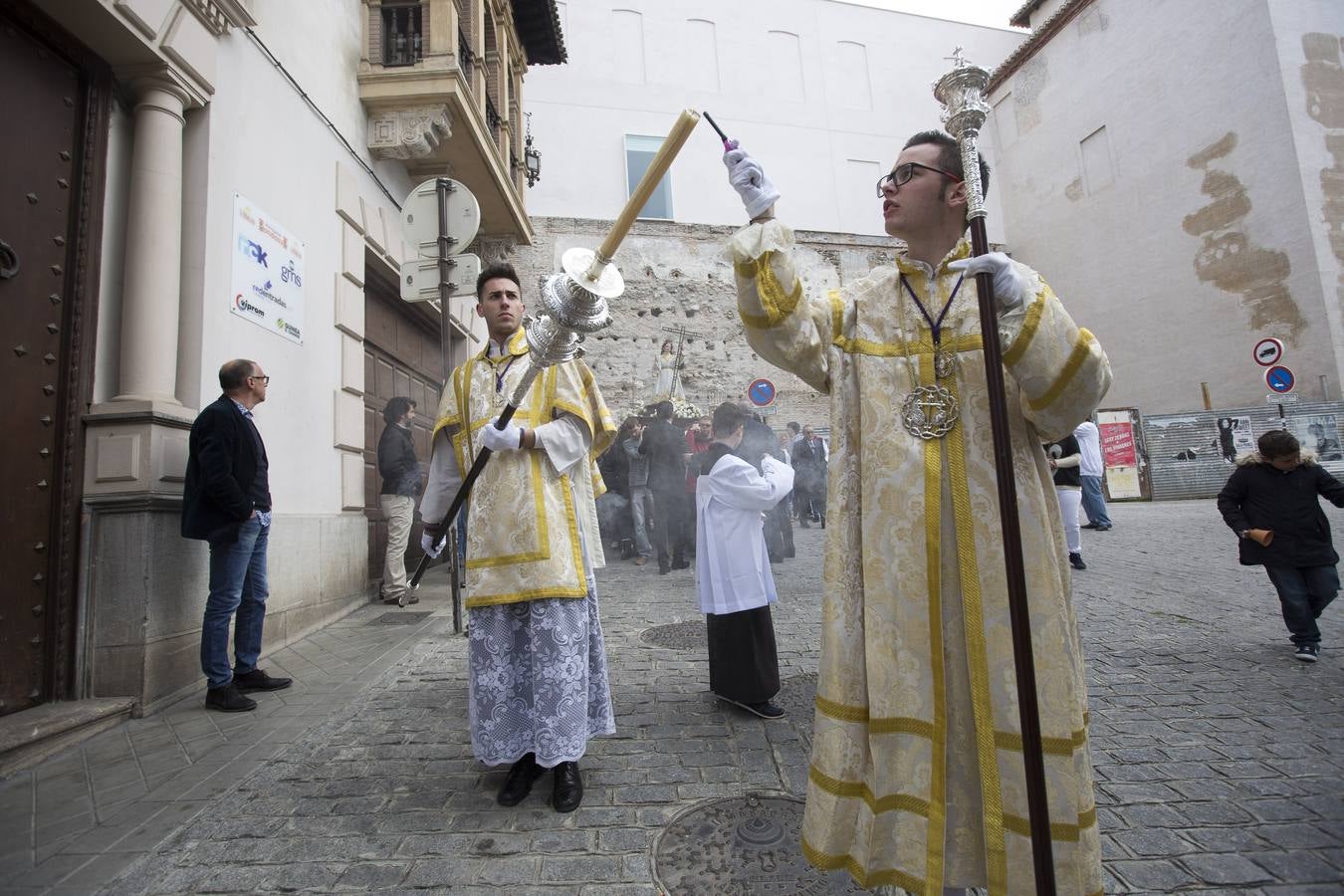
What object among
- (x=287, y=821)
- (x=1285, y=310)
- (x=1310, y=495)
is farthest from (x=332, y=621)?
(x=1285, y=310)

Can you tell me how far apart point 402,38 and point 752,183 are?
7.86 m

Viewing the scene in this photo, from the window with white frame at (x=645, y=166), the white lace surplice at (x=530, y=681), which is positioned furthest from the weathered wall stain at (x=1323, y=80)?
the white lace surplice at (x=530, y=681)

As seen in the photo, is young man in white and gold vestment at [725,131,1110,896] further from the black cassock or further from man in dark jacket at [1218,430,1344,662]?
man in dark jacket at [1218,430,1344,662]

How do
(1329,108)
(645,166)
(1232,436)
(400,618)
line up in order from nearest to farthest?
1. (400,618)
2. (1232,436)
3. (1329,108)
4. (645,166)

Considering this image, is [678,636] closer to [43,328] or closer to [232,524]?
[232,524]

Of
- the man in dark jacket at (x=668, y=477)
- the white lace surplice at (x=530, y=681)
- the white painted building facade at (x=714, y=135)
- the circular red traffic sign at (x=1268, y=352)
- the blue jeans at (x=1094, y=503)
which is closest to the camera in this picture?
the white lace surplice at (x=530, y=681)

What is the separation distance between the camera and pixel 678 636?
4980 millimetres

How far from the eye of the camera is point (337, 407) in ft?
19.7

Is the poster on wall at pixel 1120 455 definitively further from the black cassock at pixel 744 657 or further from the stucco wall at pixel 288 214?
the stucco wall at pixel 288 214

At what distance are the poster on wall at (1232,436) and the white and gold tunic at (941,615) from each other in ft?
53.4

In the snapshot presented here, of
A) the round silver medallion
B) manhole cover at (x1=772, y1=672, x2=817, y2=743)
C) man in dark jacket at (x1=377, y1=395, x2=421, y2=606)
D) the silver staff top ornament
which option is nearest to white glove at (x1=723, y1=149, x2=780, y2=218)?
the silver staff top ornament

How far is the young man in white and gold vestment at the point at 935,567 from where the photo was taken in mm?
1478

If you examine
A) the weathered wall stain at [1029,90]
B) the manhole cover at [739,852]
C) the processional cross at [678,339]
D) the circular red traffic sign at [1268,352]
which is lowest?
the manhole cover at [739,852]

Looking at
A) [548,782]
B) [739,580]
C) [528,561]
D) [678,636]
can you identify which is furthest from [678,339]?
[548,782]
